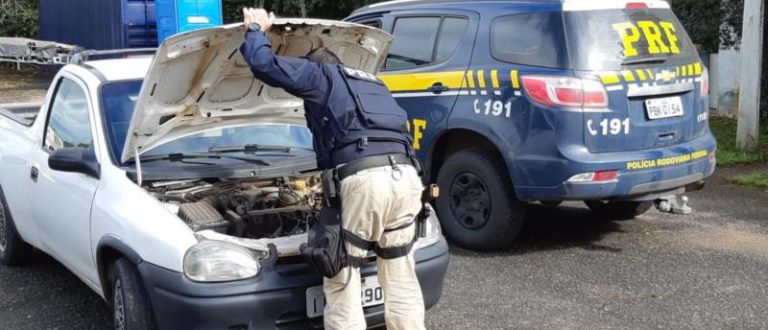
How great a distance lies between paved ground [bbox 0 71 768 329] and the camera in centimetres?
482

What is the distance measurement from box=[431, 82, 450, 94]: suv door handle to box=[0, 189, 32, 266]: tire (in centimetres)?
302

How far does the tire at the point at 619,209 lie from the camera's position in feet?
22.5

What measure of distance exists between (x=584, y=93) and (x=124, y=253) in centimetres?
307

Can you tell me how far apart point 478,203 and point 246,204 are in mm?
2185

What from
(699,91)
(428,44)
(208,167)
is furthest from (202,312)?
(699,91)

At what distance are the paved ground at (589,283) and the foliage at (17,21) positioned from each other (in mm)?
19939

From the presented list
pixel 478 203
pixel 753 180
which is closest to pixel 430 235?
pixel 478 203

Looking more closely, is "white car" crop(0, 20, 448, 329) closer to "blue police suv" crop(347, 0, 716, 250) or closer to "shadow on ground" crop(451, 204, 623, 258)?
"blue police suv" crop(347, 0, 716, 250)

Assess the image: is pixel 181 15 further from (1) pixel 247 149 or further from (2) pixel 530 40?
(1) pixel 247 149

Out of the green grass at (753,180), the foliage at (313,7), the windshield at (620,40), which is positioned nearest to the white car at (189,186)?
the windshield at (620,40)

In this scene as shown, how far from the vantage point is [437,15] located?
263 inches

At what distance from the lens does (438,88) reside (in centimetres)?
634

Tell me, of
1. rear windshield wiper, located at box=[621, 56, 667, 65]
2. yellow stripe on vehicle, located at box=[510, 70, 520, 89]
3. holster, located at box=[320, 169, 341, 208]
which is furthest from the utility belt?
rear windshield wiper, located at box=[621, 56, 667, 65]

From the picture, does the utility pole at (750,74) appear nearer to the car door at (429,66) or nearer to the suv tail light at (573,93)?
the car door at (429,66)
